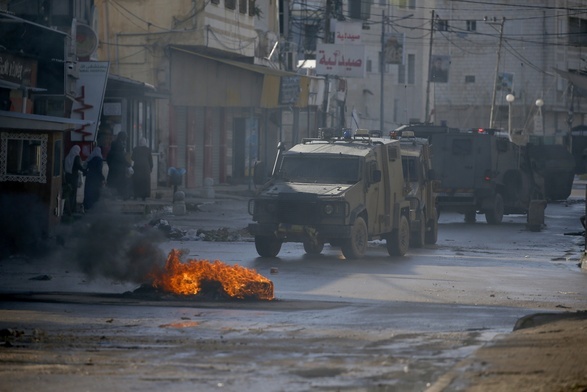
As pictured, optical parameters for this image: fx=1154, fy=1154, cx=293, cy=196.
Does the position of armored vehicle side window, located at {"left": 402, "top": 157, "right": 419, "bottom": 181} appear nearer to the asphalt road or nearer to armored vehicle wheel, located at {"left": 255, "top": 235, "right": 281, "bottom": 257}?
the asphalt road

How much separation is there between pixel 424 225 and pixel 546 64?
2752 inches

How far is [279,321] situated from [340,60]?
34.8 metres

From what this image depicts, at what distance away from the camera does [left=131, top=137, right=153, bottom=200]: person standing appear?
30.0 m

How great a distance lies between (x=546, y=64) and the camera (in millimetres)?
91000

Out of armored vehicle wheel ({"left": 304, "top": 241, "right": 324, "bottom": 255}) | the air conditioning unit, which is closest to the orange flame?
armored vehicle wheel ({"left": 304, "top": 241, "right": 324, "bottom": 255})

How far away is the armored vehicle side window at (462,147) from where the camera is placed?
31.6 m

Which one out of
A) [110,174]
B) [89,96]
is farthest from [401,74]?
[89,96]

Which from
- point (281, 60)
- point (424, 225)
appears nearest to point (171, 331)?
point (424, 225)

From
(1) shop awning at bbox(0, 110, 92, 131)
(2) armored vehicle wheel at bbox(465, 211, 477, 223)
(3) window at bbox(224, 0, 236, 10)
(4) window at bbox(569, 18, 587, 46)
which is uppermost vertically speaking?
(4) window at bbox(569, 18, 587, 46)

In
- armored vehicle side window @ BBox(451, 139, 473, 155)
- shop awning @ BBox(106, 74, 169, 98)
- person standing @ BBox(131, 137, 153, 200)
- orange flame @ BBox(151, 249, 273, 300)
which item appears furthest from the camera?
shop awning @ BBox(106, 74, 169, 98)

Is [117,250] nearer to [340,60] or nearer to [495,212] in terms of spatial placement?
[495,212]

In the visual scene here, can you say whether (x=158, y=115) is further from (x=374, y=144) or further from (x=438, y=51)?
(x=438, y=51)

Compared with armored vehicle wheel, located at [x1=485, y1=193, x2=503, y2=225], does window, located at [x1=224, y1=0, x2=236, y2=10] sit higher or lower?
higher

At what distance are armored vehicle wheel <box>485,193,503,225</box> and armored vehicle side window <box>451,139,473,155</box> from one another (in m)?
1.49
